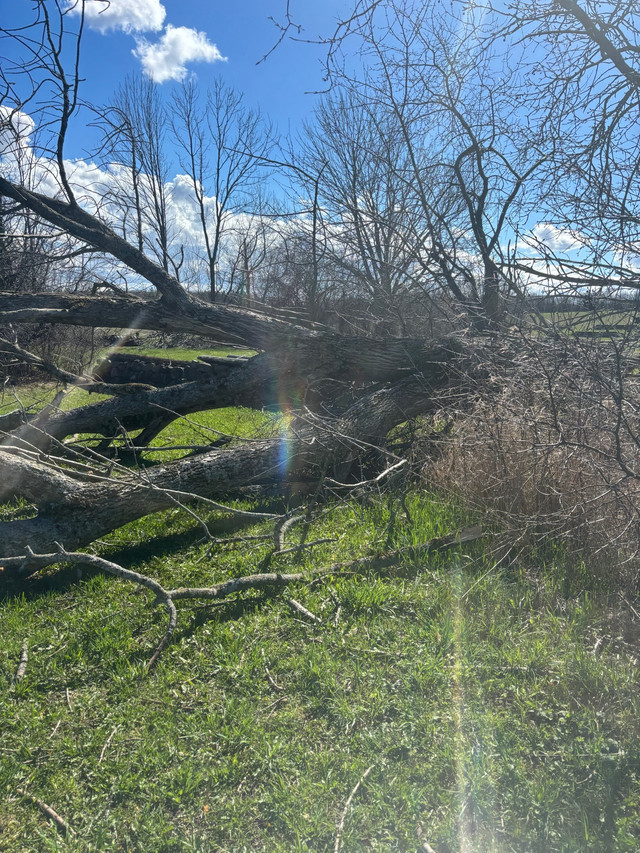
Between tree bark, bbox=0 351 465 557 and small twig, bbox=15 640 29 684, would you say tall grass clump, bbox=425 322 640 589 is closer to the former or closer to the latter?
tree bark, bbox=0 351 465 557

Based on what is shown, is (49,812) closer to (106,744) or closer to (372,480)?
(106,744)

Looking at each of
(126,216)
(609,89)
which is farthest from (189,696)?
(126,216)

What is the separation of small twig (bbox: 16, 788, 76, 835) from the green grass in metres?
0.02

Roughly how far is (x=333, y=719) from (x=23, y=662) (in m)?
1.78

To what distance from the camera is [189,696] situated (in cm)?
281

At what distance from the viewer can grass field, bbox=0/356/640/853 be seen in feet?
6.86

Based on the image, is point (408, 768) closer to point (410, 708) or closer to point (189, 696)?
point (410, 708)

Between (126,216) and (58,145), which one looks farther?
(126,216)

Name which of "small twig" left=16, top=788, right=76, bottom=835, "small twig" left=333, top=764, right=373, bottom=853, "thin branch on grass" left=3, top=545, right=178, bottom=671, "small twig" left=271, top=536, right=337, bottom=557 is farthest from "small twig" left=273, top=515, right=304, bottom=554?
"small twig" left=16, top=788, right=76, bottom=835

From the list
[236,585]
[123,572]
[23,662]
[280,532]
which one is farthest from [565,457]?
[23,662]

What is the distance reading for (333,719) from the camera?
263cm

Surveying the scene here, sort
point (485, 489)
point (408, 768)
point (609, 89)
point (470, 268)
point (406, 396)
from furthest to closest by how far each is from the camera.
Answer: point (470, 268), point (406, 396), point (609, 89), point (485, 489), point (408, 768)

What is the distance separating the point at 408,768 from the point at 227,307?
5543 mm

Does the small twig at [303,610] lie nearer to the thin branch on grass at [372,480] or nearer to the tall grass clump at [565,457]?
Result: the thin branch on grass at [372,480]
